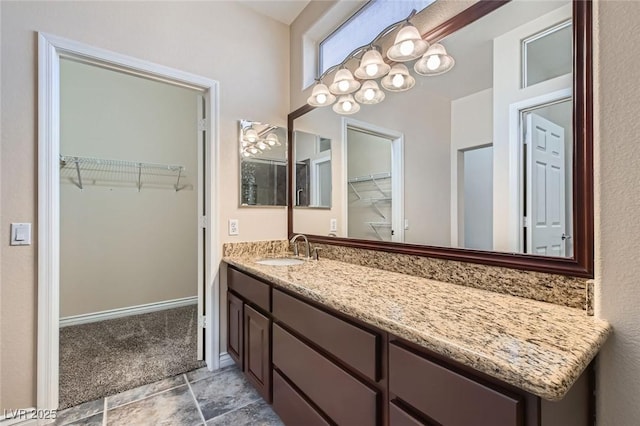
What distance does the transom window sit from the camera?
1.70 meters

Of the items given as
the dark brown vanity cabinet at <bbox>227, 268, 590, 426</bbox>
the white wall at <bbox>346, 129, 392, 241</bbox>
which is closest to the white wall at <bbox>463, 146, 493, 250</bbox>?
the white wall at <bbox>346, 129, 392, 241</bbox>

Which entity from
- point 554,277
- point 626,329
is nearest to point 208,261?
point 554,277

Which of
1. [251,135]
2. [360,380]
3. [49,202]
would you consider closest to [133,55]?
[251,135]

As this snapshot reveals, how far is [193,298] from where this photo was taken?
3623mm

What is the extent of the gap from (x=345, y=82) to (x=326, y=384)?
1.70m

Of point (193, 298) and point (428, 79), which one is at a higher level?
point (428, 79)

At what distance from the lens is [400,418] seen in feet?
2.83

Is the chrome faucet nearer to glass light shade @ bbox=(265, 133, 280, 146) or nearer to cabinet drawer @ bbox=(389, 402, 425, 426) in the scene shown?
glass light shade @ bbox=(265, 133, 280, 146)

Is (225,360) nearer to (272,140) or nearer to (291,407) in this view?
(291,407)

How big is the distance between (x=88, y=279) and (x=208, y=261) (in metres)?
1.80

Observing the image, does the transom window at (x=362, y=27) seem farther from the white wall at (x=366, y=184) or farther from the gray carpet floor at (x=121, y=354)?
the gray carpet floor at (x=121, y=354)

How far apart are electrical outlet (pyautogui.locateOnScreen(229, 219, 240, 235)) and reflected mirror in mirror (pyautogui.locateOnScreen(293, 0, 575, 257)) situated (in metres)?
0.98

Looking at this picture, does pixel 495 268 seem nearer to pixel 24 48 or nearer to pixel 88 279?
pixel 24 48

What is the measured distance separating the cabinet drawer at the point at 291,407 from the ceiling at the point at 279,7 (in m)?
2.64
